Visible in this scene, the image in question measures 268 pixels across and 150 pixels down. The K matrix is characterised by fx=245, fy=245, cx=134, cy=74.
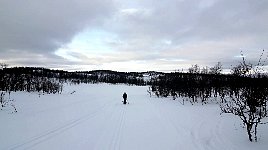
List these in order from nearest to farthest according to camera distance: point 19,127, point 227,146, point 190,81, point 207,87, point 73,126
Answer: point 227,146 < point 19,127 < point 73,126 < point 207,87 < point 190,81

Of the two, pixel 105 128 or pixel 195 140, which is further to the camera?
pixel 105 128

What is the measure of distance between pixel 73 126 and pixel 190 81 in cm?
2527

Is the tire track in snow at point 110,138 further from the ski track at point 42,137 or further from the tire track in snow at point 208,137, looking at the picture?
the tire track in snow at point 208,137

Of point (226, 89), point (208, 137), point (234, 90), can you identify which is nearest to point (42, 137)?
point (208, 137)

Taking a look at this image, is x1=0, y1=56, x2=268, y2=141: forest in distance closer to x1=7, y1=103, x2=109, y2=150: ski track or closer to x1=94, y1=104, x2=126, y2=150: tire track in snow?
x1=94, y1=104, x2=126, y2=150: tire track in snow

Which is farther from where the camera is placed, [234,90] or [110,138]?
[234,90]

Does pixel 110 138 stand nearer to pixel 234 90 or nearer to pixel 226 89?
pixel 234 90

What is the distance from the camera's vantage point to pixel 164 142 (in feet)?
31.0

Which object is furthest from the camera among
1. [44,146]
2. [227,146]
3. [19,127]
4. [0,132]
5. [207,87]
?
[207,87]

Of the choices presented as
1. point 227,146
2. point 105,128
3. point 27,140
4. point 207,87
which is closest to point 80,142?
point 27,140

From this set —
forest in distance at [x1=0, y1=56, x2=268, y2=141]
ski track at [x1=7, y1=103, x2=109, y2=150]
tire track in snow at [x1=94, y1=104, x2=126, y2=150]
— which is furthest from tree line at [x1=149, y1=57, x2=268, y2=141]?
ski track at [x1=7, y1=103, x2=109, y2=150]

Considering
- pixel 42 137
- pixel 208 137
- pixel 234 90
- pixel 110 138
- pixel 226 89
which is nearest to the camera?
pixel 42 137

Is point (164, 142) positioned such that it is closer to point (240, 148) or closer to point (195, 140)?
point (195, 140)

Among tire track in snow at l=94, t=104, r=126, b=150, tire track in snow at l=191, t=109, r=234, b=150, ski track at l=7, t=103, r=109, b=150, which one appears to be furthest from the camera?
tire track in snow at l=191, t=109, r=234, b=150
